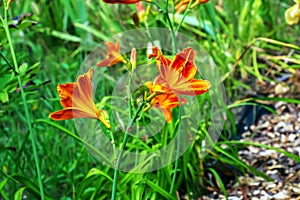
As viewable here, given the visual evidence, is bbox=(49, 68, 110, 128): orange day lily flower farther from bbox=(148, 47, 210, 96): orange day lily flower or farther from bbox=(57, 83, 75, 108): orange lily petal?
bbox=(148, 47, 210, 96): orange day lily flower

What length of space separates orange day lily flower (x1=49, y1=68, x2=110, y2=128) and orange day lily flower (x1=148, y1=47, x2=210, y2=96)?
16 cm

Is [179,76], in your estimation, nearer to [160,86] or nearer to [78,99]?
[160,86]

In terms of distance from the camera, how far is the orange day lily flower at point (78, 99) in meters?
1.19

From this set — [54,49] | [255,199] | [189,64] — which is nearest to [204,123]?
[255,199]

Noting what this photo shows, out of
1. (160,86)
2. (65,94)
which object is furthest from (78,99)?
(160,86)

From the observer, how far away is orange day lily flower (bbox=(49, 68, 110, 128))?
1191mm

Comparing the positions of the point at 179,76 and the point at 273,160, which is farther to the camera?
the point at 273,160

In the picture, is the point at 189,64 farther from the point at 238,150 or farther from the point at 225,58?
the point at 225,58

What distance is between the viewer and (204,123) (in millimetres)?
2359

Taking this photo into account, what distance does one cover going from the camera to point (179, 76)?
117 cm

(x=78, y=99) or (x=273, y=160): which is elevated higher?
(x=78, y=99)

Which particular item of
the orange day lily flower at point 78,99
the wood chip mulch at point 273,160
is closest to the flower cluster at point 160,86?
the orange day lily flower at point 78,99

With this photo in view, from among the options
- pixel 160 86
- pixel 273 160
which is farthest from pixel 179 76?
pixel 273 160

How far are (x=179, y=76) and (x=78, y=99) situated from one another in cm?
24
